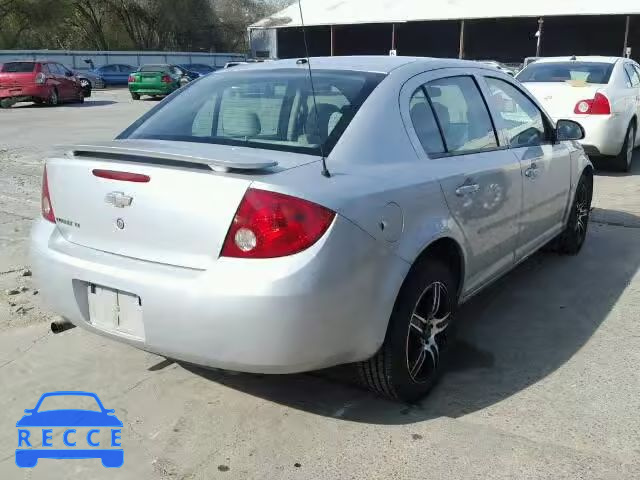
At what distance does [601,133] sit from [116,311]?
7599 millimetres

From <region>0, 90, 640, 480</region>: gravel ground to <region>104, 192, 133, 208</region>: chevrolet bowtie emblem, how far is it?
1.00 m

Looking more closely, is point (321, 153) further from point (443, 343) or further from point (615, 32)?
point (615, 32)

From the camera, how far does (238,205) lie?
8.30 ft

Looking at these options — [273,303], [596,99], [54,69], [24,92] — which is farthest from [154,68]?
[273,303]

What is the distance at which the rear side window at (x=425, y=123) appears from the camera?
3.27 m

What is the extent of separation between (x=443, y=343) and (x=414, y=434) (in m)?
0.65

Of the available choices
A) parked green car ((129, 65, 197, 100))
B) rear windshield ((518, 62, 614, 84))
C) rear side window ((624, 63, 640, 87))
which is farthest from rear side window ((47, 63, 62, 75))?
rear side window ((624, 63, 640, 87))

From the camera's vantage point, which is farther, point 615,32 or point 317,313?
point 615,32

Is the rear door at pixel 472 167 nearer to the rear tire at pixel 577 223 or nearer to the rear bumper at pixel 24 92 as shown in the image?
the rear tire at pixel 577 223

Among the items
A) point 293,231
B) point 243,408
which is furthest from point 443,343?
point 293,231

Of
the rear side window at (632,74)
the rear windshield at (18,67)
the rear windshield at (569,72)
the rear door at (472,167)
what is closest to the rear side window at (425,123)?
the rear door at (472,167)

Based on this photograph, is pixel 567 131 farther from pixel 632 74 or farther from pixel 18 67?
pixel 18 67

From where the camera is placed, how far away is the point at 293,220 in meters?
2.51

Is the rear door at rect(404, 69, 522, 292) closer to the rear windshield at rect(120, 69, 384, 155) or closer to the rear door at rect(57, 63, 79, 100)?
the rear windshield at rect(120, 69, 384, 155)
